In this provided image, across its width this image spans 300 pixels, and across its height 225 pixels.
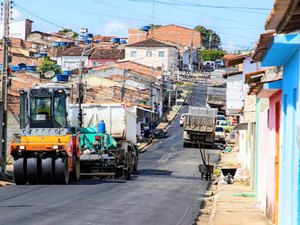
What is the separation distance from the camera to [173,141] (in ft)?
226

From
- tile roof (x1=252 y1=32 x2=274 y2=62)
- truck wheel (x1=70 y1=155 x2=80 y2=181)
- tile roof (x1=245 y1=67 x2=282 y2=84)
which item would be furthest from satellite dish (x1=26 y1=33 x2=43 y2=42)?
tile roof (x1=252 y1=32 x2=274 y2=62)

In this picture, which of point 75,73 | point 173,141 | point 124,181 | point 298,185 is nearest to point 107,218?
point 298,185

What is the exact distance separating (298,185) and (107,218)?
8577 mm

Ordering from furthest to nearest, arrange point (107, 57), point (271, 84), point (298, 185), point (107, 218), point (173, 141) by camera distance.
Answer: point (107, 57) → point (173, 141) → point (107, 218) → point (271, 84) → point (298, 185)

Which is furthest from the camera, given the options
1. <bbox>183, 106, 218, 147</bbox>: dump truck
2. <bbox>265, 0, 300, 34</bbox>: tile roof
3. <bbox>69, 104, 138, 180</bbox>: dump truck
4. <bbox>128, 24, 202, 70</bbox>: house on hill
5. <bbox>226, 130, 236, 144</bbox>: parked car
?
<bbox>128, 24, 202, 70</bbox>: house on hill

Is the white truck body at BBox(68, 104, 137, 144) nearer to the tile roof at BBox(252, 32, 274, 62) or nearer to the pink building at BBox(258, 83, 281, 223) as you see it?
the pink building at BBox(258, 83, 281, 223)

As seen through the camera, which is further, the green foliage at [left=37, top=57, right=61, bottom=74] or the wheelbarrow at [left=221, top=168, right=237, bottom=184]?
the green foliage at [left=37, top=57, right=61, bottom=74]

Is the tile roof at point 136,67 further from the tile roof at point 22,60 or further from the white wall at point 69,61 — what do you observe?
the white wall at point 69,61

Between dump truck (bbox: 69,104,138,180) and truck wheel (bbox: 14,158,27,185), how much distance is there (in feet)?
14.0

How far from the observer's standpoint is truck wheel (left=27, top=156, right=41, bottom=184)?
2889cm

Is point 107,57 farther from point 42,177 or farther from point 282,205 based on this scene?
point 282,205

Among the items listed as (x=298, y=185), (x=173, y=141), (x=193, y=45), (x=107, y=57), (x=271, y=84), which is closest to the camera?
(x=298, y=185)

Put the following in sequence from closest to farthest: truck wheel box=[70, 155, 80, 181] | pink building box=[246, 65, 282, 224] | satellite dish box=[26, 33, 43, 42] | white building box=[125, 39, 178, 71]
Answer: pink building box=[246, 65, 282, 224]
truck wheel box=[70, 155, 80, 181]
white building box=[125, 39, 178, 71]
satellite dish box=[26, 33, 43, 42]

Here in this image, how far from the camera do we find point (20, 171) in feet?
95.0
